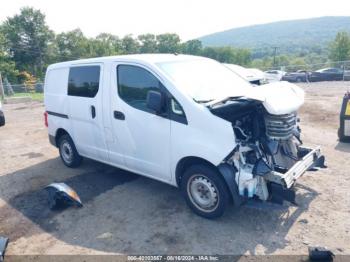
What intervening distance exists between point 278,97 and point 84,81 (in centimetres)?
330

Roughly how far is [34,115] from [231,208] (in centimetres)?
1258

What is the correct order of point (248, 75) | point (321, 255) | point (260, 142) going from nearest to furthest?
point (321, 255) < point (260, 142) < point (248, 75)

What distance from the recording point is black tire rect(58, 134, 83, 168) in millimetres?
6363

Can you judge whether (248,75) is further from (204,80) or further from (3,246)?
(3,246)

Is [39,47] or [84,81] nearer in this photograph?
[84,81]

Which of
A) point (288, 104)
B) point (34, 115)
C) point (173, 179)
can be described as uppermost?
point (288, 104)

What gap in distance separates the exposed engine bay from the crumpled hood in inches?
4.3

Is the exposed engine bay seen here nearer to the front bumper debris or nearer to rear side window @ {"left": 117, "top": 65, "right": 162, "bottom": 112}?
the front bumper debris

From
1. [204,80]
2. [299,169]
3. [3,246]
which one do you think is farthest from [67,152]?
[299,169]

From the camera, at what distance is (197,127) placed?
4.01 m

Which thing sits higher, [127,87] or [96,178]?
[127,87]

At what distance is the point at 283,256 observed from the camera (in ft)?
11.4

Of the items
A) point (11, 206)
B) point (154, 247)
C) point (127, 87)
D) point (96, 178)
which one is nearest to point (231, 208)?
point (154, 247)

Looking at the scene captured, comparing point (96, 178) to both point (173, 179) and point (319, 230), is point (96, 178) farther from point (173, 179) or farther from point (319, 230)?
point (319, 230)
